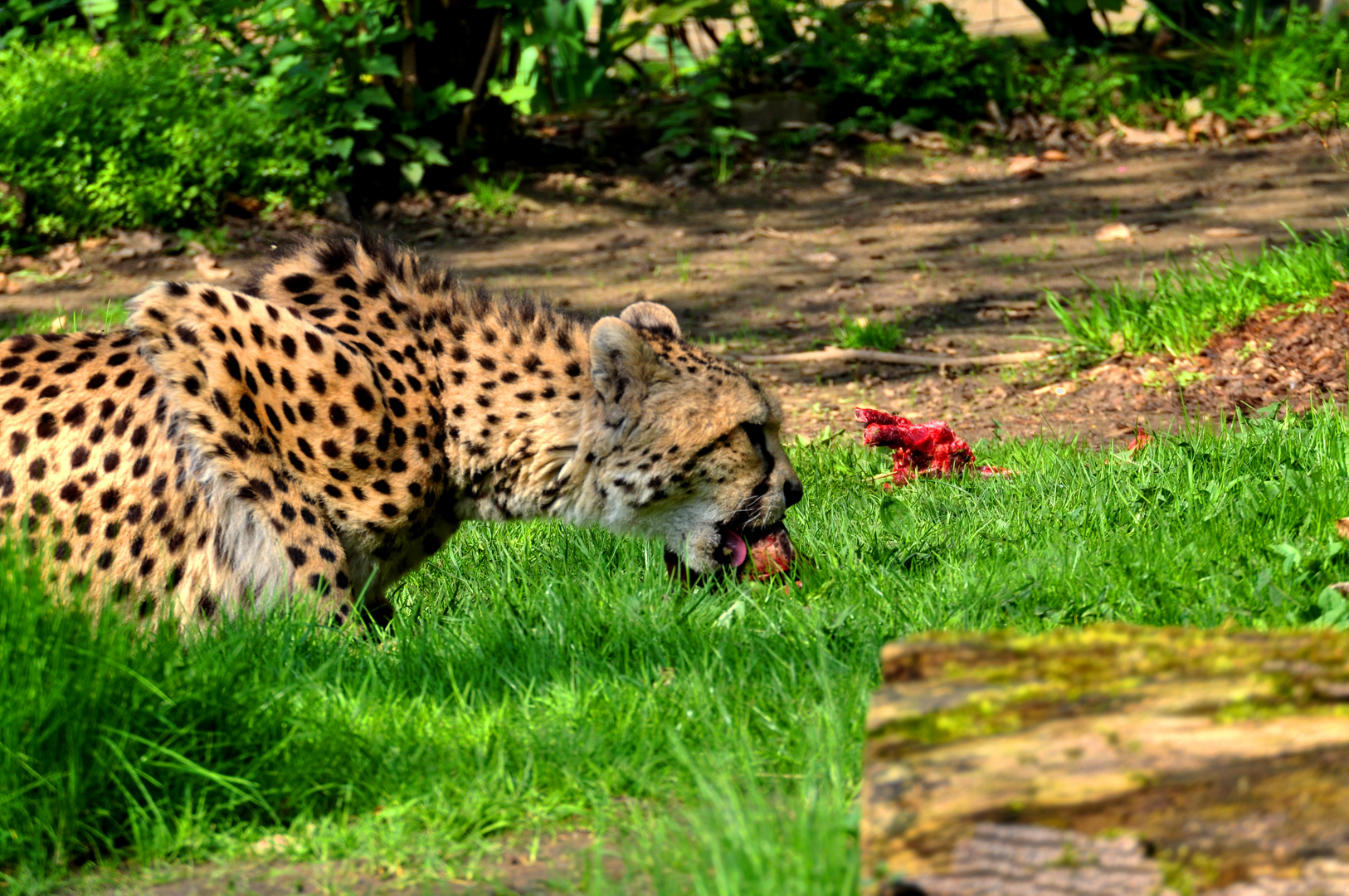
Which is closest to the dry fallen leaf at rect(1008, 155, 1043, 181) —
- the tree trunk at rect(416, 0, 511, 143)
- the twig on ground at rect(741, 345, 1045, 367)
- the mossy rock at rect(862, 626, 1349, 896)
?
the tree trunk at rect(416, 0, 511, 143)

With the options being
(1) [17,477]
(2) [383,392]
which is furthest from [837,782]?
(1) [17,477]

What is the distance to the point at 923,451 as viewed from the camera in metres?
4.91

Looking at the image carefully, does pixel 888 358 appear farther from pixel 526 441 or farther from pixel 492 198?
pixel 492 198

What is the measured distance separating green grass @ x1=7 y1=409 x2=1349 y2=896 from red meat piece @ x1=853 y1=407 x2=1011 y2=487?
0.87m

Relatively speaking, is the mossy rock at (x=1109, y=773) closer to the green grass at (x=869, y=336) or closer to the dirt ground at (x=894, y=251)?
the dirt ground at (x=894, y=251)

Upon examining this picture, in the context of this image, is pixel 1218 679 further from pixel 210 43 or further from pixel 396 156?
pixel 210 43

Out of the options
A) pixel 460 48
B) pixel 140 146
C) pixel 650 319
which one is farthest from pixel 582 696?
pixel 460 48

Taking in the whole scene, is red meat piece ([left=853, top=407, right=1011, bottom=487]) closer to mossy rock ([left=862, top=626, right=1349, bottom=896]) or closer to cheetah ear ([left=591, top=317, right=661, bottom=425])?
cheetah ear ([left=591, top=317, right=661, bottom=425])

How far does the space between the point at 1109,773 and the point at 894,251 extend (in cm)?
722

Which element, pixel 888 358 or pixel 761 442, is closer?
pixel 761 442

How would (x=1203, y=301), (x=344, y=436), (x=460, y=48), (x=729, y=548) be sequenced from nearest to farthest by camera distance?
(x=344, y=436), (x=729, y=548), (x=1203, y=301), (x=460, y=48)

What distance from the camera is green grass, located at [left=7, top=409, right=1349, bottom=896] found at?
234 centimetres

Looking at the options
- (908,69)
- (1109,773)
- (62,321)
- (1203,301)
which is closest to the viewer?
(1109,773)

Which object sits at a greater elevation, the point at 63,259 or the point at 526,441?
the point at 63,259
